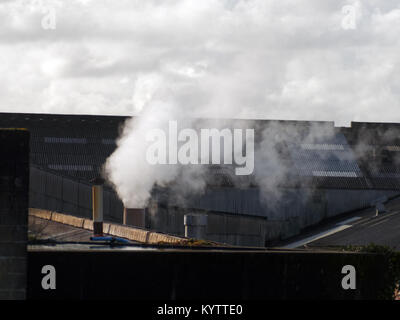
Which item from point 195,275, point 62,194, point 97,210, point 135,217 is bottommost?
point 195,275

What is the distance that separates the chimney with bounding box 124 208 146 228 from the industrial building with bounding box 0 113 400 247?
11.1 inches

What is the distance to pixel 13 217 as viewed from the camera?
17375 millimetres

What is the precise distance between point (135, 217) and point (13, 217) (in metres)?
30.8

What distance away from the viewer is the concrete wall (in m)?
17.2

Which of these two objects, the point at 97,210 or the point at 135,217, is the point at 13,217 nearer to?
the point at 97,210

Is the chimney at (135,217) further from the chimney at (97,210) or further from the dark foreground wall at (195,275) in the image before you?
the dark foreground wall at (195,275)

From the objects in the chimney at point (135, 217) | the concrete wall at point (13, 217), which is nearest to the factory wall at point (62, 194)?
the chimney at point (135, 217)

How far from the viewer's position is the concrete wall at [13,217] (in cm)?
1725

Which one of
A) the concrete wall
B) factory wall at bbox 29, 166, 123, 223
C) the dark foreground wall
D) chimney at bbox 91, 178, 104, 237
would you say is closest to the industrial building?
factory wall at bbox 29, 166, 123, 223

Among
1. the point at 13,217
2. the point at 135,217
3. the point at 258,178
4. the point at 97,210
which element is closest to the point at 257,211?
the point at 258,178

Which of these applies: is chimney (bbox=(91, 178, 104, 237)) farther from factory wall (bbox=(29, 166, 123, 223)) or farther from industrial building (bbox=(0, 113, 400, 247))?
industrial building (bbox=(0, 113, 400, 247))

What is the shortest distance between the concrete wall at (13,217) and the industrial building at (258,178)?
102ft

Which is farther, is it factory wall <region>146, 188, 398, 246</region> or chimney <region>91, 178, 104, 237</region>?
factory wall <region>146, 188, 398, 246</region>
